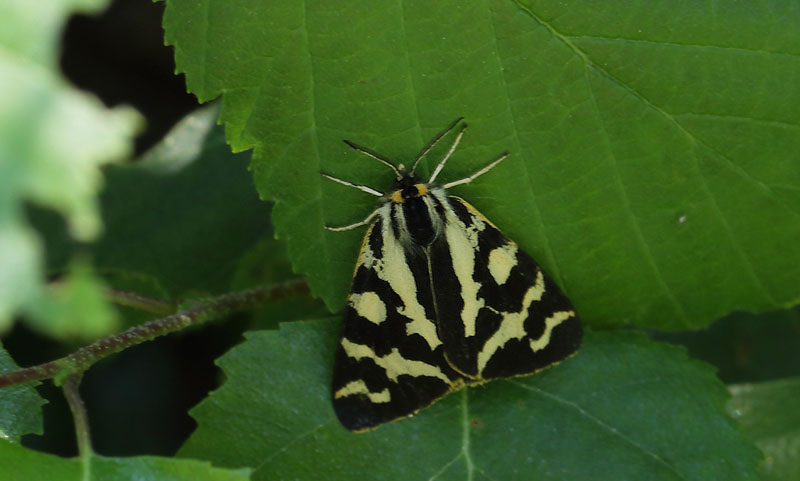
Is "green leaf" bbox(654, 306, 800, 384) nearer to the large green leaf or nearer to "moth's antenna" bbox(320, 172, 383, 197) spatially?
the large green leaf

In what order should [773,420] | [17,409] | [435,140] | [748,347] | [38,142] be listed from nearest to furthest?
1. [17,409]
2. [435,140]
3. [38,142]
4. [773,420]
5. [748,347]

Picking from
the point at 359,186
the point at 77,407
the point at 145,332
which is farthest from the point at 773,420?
the point at 77,407

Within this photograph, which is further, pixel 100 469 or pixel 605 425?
pixel 605 425

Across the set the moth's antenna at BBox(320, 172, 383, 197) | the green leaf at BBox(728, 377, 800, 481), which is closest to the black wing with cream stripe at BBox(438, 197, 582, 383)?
the moth's antenna at BBox(320, 172, 383, 197)

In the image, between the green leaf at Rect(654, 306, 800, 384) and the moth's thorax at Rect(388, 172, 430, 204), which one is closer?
the moth's thorax at Rect(388, 172, 430, 204)

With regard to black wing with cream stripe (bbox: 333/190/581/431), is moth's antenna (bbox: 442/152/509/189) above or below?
above

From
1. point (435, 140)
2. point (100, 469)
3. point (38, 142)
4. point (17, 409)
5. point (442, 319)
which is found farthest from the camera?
point (38, 142)

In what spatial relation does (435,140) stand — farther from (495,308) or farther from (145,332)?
(145,332)
